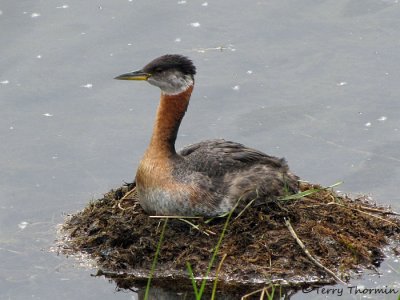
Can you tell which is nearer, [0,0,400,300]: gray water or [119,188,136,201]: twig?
[119,188,136,201]: twig

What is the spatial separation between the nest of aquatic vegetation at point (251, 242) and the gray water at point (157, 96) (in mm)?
308

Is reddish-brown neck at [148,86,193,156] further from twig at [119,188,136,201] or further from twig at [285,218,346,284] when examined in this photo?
twig at [285,218,346,284]

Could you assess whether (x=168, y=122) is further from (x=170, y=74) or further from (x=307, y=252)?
(x=307, y=252)

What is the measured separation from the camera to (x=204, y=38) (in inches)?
612

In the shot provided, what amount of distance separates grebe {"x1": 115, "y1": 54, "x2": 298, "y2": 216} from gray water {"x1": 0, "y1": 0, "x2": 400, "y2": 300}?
105 centimetres

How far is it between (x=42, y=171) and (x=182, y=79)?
257 cm

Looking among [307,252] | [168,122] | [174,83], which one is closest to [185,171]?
[168,122]

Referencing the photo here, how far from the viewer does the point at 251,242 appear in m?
10.9

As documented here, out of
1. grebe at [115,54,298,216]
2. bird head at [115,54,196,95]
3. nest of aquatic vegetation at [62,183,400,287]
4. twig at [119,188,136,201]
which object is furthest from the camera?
twig at [119,188,136,201]

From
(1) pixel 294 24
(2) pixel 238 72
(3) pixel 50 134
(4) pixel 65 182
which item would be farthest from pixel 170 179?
(1) pixel 294 24

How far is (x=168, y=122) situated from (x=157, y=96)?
10.4ft

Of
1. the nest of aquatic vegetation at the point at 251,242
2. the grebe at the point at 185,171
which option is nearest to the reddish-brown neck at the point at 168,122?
the grebe at the point at 185,171

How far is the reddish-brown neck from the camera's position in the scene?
11.4m

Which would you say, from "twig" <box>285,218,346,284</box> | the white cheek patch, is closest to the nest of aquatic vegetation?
"twig" <box>285,218,346,284</box>
